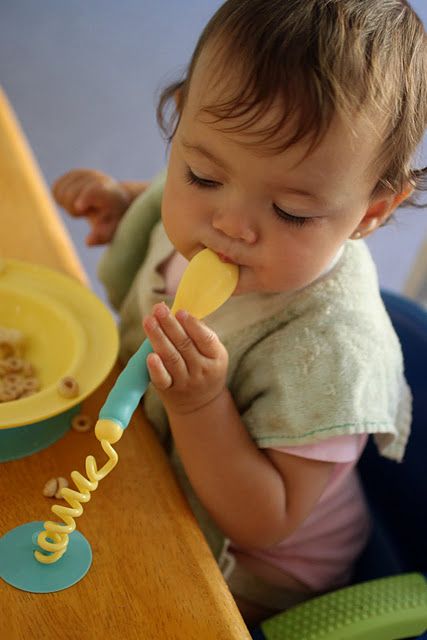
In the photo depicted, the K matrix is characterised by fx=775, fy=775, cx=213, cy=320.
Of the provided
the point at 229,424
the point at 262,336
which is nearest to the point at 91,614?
the point at 229,424

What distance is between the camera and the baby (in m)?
0.58

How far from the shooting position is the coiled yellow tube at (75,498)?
53 centimetres

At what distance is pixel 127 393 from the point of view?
55 cm

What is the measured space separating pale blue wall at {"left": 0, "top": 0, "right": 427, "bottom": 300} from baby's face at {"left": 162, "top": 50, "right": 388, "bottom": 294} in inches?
50.2

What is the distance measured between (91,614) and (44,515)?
0.30 ft

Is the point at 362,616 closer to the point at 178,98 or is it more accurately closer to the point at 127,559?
the point at 127,559

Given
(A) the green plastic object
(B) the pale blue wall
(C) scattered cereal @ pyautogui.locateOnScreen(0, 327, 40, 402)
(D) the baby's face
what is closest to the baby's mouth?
(D) the baby's face

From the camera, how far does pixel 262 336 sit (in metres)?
0.74

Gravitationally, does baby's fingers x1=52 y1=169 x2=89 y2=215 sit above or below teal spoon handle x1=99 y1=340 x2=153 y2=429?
below

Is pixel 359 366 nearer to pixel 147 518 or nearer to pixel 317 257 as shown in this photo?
pixel 317 257

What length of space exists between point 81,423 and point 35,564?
15 centimetres

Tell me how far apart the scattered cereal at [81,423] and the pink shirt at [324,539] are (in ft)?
0.67

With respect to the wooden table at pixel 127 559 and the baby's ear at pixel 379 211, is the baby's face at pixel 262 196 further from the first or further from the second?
the wooden table at pixel 127 559

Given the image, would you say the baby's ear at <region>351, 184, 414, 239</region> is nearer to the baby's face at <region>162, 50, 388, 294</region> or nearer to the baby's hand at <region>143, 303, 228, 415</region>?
the baby's face at <region>162, 50, 388, 294</region>
